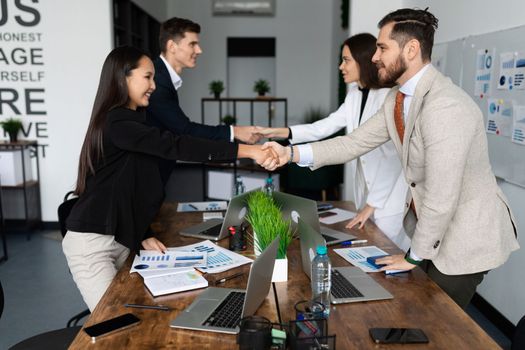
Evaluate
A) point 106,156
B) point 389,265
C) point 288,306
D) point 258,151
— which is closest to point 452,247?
point 389,265

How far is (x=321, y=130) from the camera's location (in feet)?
10.9

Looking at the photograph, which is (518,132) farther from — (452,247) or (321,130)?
(452,247)

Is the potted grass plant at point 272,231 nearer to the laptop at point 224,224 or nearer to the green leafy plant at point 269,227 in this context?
Result: the green leafy plant at point 269,227

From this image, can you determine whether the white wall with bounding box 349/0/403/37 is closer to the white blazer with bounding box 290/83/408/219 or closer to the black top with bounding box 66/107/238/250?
the white blazer with bounding box 290/83/408/219

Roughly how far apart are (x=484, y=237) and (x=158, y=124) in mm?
1994

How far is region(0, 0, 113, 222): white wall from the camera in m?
5.16

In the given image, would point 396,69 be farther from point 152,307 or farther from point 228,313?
point 152,307

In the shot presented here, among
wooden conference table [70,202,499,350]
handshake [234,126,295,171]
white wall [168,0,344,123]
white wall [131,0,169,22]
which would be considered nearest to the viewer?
wooden conference table [70,202,499,350]

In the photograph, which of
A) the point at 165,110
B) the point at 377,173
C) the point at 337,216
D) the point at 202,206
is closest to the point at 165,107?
the point at 165,110

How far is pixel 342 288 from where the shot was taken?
177cm

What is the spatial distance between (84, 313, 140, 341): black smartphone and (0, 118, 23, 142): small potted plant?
4.18m

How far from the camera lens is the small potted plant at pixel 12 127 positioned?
5039 millimetres

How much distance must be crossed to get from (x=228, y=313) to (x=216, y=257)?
54 centimetres

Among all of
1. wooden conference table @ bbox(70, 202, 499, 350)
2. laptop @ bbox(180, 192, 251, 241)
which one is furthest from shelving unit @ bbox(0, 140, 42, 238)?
wooden conference table @ bbox(70, 202, 499, 350)
